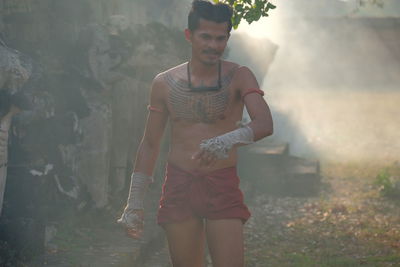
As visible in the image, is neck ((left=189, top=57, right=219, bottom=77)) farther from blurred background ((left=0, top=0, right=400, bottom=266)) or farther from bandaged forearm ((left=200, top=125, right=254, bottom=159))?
blurred background ((left=0, top=0, right=400, bottom=266))

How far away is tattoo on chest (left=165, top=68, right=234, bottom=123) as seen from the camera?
4312 mm

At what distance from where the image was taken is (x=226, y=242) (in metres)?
4.08

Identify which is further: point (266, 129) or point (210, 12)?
point (210, 12)

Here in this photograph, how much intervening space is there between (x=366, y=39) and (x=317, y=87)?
222cm

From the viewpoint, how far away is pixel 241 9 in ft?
19.4

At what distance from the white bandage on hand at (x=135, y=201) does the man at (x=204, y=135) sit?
2cm

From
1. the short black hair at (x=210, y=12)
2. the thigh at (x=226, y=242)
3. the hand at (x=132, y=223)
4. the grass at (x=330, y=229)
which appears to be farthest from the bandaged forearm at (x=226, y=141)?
the grass at (x=330, y=229)

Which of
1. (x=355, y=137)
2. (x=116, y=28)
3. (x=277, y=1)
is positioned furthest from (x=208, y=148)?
(x=277, y=1)

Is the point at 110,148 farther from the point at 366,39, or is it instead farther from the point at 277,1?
the point at 277,1

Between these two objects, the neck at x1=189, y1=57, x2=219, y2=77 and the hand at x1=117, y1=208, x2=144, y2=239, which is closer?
the neck at x1=189, y1=57, x2=219, y2=77

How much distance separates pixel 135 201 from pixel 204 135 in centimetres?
63

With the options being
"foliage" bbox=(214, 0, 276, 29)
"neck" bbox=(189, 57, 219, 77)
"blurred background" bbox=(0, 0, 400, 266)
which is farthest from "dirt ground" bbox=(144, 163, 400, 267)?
"neck" bbox=(189, 57, 219, 77)

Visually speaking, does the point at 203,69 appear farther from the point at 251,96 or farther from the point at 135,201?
the point at 135,201

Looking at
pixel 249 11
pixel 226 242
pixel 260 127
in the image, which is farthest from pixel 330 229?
pixel 260 127
